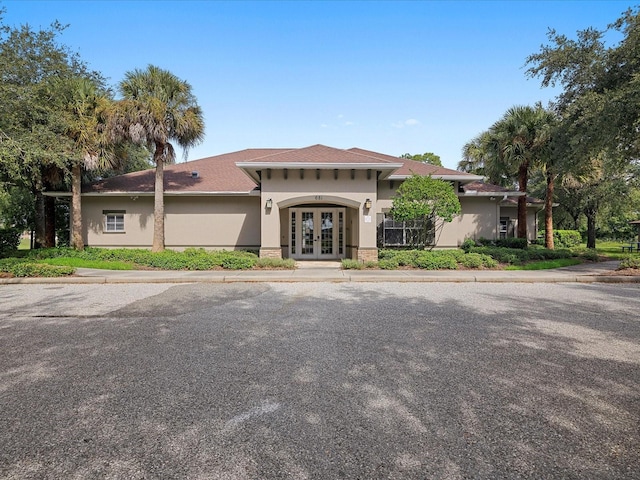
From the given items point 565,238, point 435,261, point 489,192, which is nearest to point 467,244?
point 489,192

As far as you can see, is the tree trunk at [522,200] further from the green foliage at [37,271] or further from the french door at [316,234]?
the green foliage at [37,271]

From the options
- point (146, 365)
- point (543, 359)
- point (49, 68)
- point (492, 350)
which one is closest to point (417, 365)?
point (492, 350)

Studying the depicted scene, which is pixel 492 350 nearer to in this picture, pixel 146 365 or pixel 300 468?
pixel 300 468

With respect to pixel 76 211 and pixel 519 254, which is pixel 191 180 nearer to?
pixel 76 211

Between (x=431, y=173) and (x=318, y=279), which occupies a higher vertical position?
(x=431, y=173)

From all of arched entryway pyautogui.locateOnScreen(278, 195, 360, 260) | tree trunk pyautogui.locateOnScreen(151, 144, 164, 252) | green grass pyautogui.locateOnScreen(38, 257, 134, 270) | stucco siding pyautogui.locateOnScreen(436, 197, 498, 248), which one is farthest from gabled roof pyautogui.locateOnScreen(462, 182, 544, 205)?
green grass pyautogui.locateOnScreen(38, 257, 134, 270)

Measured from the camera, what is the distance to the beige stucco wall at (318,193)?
1484cm

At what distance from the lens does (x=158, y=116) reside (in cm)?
1486

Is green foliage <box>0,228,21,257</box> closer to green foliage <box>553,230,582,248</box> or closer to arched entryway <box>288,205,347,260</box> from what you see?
arched entryway <box>288,205,347,260</box>

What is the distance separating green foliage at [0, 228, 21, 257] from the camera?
19.4 m

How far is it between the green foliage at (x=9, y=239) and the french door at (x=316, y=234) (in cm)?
1522

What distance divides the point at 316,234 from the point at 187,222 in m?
6.57

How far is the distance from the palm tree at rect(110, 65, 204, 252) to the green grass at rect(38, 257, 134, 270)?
2.25 metres

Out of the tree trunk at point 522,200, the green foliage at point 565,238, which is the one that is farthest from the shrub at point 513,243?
the green foliage at point 565,238
